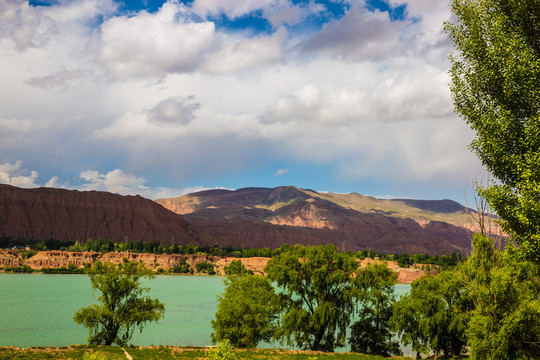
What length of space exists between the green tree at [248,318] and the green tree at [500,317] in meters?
20.8

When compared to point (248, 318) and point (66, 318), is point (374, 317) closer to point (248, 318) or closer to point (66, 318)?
point (248, 318)

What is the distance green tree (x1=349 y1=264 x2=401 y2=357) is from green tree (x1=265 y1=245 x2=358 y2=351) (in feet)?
5.36

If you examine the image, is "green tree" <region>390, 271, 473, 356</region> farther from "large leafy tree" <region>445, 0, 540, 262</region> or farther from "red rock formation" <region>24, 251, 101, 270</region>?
"red rock formation" <region>24, 251, 101, 270</region>

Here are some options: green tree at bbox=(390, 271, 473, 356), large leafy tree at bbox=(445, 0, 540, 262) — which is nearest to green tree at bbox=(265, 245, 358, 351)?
green tree at bbox=(390, 271, 473, 356)

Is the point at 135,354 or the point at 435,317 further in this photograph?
the point at 435,317

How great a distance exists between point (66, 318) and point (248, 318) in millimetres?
48660

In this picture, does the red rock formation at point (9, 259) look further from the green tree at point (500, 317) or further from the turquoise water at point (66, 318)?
the green tree at point (500, 317)

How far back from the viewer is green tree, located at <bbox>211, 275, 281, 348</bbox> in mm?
39719

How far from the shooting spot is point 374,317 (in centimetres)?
4316

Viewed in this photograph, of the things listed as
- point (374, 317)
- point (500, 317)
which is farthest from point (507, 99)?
point (374, 317)

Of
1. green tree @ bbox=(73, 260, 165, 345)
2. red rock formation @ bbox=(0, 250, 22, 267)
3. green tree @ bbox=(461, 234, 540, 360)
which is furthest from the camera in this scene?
red rock formation @ bbox=(0, 250, 22, 267)

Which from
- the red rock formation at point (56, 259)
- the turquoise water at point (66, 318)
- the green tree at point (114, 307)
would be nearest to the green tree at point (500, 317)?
the green tree at point (114, 307)

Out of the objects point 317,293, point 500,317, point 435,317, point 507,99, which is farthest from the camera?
point 317,293

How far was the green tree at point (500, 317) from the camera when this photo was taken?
23.7 m
